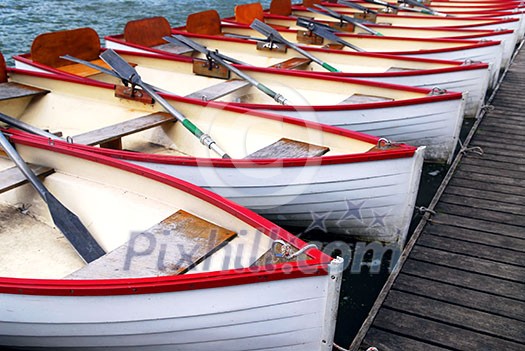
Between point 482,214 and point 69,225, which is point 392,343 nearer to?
point 482,214

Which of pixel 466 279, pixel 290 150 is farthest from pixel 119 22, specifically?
pixel 466 279

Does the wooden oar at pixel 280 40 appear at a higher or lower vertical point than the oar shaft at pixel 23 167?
higher

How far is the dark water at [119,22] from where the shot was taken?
4172 mm

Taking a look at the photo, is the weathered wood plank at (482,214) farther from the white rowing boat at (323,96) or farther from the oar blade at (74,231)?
the oar blade at (74,231)

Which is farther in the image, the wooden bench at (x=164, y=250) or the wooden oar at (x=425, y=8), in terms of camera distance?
the wooden oar at (x=425, y=8)

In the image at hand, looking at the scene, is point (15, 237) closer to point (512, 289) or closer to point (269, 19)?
point (512, 289)

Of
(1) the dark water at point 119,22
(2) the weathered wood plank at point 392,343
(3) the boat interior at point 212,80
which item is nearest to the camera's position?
(2) the weathered wood plank at point 392,343

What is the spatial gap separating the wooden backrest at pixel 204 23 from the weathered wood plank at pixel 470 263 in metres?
5.88

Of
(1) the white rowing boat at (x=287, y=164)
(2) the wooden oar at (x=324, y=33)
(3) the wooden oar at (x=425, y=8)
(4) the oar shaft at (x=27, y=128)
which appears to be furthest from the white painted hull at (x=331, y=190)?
(3) the wooden oar at (x=425, y=8)

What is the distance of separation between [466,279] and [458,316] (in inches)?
17.9

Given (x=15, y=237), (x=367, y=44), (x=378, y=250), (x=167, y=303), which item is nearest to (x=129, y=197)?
(x=15, y=237)

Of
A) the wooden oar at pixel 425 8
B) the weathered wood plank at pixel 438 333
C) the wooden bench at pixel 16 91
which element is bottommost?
the weathered wood plank at pixel 438 333

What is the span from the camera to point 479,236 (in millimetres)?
4516

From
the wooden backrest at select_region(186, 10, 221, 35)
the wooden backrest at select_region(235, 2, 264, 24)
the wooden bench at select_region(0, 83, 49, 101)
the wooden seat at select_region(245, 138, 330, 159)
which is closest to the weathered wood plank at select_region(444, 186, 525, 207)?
the wooden seat at select_region(245, 138, 330, 159)
